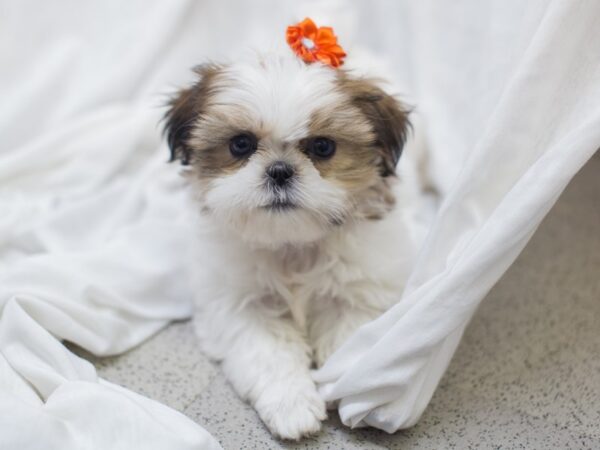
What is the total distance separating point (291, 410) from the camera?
63.7 inches

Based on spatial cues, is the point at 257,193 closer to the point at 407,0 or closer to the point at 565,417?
the point at 565,417

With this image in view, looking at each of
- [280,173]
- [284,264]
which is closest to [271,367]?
[284,264]

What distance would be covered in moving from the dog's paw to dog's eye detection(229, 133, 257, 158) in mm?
594

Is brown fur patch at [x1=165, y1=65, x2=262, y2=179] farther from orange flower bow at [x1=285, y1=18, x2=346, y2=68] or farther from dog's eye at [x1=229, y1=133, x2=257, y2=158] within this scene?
orange flower bow at [x1=285, y1=18, x2=346, y2=68]

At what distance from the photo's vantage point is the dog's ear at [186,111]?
5.96ft

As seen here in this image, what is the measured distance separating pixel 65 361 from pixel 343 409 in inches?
27.4

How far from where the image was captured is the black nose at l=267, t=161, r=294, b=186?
165 centimetres

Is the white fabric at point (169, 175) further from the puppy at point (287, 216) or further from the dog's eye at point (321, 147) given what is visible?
the dog's eye at point (321, 147)

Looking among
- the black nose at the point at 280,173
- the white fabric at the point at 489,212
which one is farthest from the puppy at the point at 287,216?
the white fabric at the point at 489,212

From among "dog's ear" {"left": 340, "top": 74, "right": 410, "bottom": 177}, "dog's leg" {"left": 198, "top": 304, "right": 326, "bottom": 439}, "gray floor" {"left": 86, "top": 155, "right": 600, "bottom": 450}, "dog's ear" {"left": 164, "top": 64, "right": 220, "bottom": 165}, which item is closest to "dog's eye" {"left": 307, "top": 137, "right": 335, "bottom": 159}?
"dog's ear" {"left": 340, "top": 74, "right": 410, "bottom": 177}

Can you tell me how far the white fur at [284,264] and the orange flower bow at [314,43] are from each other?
0.17 ft

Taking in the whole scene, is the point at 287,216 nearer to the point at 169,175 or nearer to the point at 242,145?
the point at 242,145

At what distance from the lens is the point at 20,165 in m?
2.57

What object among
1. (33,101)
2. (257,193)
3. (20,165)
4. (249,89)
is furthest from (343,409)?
(33,101)
